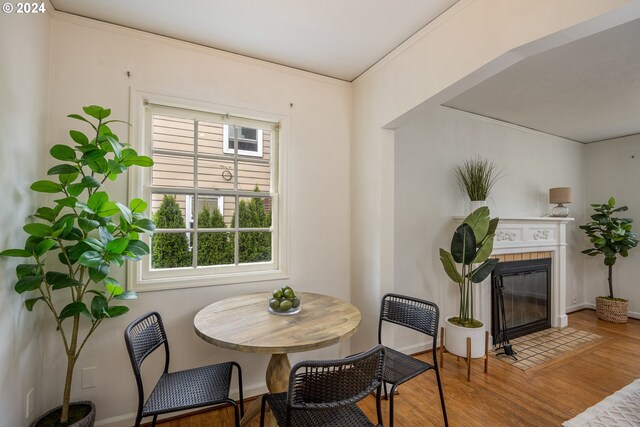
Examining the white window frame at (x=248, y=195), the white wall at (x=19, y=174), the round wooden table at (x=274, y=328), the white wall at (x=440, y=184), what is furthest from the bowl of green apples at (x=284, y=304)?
the white wall at (x=440, y=184)

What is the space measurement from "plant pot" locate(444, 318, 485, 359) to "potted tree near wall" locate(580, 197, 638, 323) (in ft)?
9.57

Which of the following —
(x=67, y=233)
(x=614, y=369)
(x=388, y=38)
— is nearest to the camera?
(x=67, y=233)

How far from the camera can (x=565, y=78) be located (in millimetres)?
2660

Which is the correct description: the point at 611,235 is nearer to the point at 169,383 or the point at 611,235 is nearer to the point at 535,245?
the point at 535,245

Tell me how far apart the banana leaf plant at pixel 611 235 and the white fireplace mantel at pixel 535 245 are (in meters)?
0.79

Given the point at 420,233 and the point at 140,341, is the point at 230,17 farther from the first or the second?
the point at 420,233

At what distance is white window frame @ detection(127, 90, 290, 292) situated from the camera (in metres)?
2.07

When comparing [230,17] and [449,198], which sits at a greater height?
[230,17]

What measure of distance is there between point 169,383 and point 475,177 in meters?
3.45

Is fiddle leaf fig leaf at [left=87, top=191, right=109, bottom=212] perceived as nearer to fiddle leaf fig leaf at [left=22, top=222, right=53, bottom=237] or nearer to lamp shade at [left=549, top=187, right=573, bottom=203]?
fiddle leaf fig leaf at [left=22, top=222, right=53, bottom=237]

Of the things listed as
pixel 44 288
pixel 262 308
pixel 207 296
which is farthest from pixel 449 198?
pixel 44 288

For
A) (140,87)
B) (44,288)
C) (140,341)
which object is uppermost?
(140,87)

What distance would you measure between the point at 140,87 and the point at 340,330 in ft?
7.04

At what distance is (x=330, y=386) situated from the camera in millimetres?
1209
